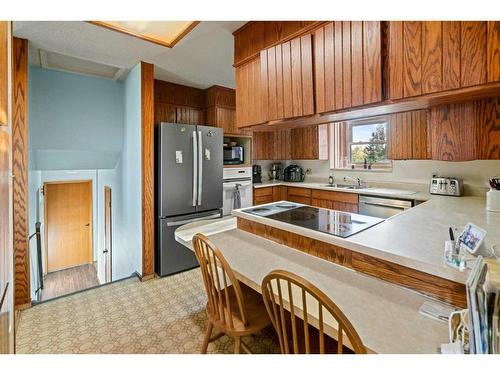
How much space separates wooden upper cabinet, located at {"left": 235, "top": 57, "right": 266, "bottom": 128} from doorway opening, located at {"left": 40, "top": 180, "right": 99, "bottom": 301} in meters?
4.29

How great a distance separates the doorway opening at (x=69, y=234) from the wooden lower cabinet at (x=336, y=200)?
14.4 ft

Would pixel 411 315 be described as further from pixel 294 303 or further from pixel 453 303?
pixel 294 303

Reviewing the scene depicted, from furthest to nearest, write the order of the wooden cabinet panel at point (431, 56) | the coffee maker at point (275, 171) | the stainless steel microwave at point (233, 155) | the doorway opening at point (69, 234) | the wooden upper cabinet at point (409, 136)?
1. the coffee maker at point (275, 171)
2. the doorway opening at point (69, 234)
3. the stainless steel microwave at point (233, 155)
4. the wooden upper cabinet at point (409, 136)
5. the wooden cabinet panel at point (431, 56)

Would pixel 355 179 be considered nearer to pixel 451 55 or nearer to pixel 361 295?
pixel 451 55

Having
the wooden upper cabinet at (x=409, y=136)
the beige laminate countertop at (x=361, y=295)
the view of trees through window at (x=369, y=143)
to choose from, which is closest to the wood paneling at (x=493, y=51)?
the beige laminate countertop at (x=361, y=295)

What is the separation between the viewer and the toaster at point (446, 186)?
2846mm

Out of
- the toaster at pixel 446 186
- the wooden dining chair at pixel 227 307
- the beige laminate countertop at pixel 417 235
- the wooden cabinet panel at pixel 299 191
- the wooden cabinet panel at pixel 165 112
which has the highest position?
Result: the wooden cabinet panel at pixel 165 112

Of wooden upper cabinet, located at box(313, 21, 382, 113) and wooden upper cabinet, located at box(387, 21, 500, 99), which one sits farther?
wooden upper cabinet, located at box(313, 21, 382, 113)

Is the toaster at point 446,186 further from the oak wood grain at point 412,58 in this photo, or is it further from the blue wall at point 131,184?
the blue wall at point 131,184

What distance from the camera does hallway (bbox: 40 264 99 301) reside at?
424cm

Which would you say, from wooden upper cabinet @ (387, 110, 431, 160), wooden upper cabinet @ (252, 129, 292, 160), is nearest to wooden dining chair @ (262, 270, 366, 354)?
wooden upper cabinet @ (387, 110, 431, 160)

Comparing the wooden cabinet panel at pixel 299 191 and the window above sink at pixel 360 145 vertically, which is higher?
the window above sink at pixel 360 145

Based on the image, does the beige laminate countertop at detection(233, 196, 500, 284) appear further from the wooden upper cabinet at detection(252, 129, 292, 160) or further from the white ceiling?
the wooden upper cabinet at detection(252, 129, 292, 160)
